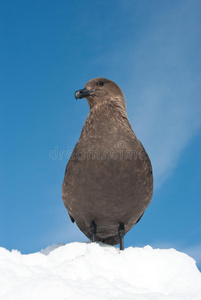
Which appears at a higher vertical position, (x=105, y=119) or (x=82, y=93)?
(x=82, y=93)

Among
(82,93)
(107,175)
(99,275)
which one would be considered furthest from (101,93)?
(99,275)

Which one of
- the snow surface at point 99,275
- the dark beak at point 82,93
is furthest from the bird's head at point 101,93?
the snow surface at point 99,275

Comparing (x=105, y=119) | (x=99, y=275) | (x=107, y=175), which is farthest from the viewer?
(x=105, y=119)

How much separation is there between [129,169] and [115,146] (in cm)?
36

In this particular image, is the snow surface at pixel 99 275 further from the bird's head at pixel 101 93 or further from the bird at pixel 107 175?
the bird's head at pixel 101 93

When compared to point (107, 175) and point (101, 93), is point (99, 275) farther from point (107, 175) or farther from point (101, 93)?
point (101, 93)

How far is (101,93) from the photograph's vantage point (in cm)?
524

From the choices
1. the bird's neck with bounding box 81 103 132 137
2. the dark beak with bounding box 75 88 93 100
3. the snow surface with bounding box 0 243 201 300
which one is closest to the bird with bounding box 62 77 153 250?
the bird's neck with bounding box 81 103 132 137

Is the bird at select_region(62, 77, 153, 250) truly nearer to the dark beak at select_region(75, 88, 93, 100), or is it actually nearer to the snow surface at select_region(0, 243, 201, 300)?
the dark beak at select_region(75, 88, 93, 100)

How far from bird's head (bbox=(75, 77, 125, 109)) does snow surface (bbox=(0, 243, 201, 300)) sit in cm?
219

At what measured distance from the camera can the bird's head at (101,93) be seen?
5.19m

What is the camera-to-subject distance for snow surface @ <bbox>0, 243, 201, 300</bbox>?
273 centimetres

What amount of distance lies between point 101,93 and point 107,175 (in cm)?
151

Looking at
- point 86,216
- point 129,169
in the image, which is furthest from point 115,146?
point 86,216
